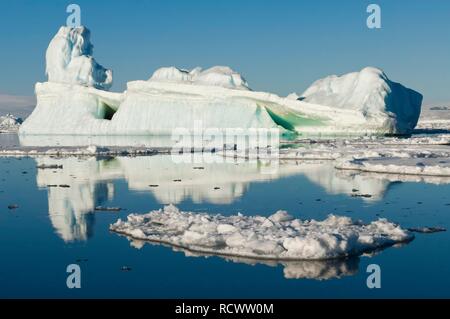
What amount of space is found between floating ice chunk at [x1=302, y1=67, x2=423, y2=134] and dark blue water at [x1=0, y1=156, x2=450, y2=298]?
27.4 meters

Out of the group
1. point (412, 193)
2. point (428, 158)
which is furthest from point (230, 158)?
point (412, 193)

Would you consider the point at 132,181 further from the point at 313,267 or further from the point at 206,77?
the point at 206,77

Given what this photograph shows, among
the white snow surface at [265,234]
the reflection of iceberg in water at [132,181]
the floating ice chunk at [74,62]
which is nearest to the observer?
the white snow surface at [265,234]

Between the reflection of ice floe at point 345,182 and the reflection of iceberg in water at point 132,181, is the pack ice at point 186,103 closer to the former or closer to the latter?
the reflection of iceberg in water at point 132,181

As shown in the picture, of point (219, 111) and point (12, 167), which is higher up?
point (219, 111)

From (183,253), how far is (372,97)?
40.8m

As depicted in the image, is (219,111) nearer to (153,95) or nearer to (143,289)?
(153,95)

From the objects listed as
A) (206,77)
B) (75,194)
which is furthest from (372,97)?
(75,194)

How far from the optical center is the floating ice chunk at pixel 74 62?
50031 millimetres

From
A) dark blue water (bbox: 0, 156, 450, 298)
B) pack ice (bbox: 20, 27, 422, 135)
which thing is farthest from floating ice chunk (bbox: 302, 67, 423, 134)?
dark blue water (bbox: 0, 156, 450, 298)

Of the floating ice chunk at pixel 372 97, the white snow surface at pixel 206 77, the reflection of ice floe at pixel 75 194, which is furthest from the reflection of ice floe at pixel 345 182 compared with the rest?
the white snow surface at pixel 206 77

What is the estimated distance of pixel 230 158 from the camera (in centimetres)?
2592

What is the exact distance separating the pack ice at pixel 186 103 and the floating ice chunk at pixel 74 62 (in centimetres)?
9
